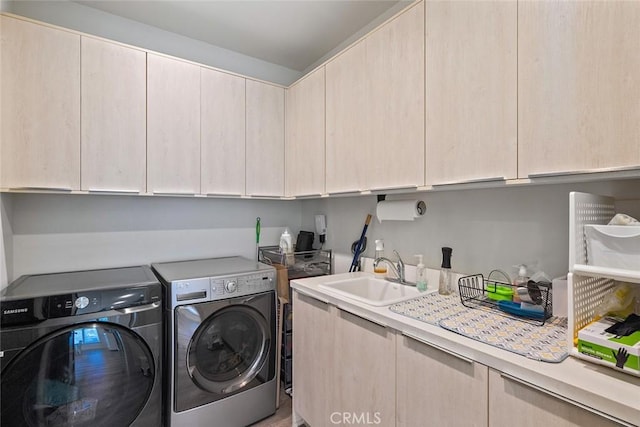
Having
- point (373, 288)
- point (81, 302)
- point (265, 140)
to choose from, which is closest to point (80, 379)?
point (81, 302)

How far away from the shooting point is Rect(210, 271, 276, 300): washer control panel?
175cm

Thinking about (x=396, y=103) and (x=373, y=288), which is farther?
(x=373, y=288)

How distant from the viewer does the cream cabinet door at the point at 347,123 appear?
1.73 meters

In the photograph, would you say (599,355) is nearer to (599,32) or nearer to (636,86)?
(636,86)

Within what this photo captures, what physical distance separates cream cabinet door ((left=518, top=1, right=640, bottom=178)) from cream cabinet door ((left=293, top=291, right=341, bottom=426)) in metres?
1.15

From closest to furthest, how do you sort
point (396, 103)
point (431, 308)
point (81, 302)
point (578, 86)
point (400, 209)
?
point (578, 86)
point (431, 308)
point (81, 302)
point (396, 103)
point (400, 209)

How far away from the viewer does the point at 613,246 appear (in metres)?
0.84

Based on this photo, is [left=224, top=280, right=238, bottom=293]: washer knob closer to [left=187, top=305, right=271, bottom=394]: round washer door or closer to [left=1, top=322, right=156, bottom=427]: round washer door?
[left=187, top=305, right=271, bottom=394]: round washer door

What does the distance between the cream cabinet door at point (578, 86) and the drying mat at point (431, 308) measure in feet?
2.04

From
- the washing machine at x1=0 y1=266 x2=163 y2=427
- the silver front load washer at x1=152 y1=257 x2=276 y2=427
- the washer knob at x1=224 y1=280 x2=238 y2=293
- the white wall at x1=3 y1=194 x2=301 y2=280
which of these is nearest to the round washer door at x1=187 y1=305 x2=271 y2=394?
the silver front load washer at x1=152 y1=257 x2=276 y2=427

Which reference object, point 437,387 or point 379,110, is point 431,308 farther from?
point 379,110

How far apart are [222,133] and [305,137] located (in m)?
0.62

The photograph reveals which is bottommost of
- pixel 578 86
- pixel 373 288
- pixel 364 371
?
pixel 364 371

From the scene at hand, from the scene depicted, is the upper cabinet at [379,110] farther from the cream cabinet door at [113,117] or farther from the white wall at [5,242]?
the white wall at [5,242]
